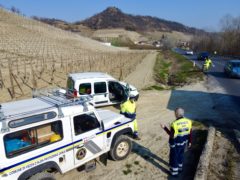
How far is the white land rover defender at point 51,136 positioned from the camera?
4.68 meters

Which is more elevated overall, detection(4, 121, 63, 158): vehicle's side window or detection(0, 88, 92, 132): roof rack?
detection(0, 88, 92, 132): roof rack

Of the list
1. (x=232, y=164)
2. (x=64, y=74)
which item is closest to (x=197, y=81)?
(x=64, y=74)

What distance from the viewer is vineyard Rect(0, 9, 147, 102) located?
18312mm

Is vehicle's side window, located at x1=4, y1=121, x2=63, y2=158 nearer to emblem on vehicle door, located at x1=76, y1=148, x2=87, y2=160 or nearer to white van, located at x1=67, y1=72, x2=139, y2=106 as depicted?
emblem on vehicle door, located at x1=76, y1=148, x2=87, y2=160

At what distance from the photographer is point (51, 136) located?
536 cm

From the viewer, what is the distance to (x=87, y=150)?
6133mm

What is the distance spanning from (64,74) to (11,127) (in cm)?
1953

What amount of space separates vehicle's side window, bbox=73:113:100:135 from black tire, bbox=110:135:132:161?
1025 mm

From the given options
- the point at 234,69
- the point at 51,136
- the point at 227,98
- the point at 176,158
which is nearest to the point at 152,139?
the point at 176,158

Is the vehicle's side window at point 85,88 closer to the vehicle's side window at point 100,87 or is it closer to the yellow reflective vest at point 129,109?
the vehicle's side window at point 100,87

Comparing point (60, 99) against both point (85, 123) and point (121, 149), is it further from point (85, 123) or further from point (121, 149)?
point (121, 149)

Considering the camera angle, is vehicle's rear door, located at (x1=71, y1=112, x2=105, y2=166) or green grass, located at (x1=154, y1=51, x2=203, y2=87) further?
green grass, located at (x1=154, y1=51, x2=203, y2=87)

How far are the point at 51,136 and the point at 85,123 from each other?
39.2 inches

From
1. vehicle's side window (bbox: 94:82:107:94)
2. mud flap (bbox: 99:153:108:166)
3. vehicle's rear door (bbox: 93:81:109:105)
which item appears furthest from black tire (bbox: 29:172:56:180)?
vehicle's side window (bbox: 94:82:107:94)
